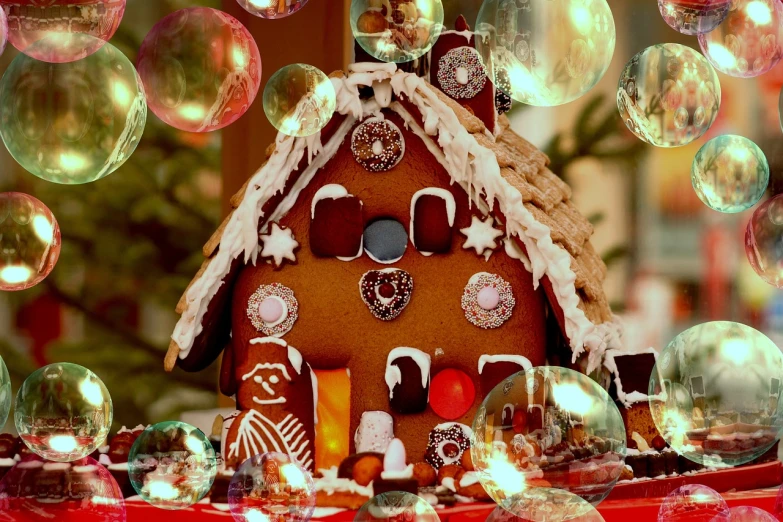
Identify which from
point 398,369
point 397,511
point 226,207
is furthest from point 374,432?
point 226,207

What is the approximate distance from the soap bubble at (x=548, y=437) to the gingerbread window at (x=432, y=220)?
2.60 feet

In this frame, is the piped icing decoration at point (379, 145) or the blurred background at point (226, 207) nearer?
the piped icing decoration at point (379, 145)

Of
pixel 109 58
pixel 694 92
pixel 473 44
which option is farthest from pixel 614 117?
pixel 109 58

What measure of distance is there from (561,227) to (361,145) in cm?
66

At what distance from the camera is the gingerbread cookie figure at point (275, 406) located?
299 centimetres

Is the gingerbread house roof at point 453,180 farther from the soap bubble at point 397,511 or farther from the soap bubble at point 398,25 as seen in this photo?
the soap bubble at point 397,511

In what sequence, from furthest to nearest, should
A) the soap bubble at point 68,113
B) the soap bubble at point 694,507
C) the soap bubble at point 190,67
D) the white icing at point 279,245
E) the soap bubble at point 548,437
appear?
the white icing at point 279,245
the soap bubble at point 190,67
the soap bubble at point 694,507
the soap bubble at point 68,113
the soap bubble at point 548,437

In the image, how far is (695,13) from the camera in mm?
2846

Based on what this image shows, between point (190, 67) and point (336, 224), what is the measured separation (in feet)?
2.16

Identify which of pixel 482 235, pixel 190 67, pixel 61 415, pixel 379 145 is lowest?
pixel 61 415

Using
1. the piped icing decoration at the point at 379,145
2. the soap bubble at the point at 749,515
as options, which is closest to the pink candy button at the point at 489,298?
the piped icing decoration at the point at 379,145

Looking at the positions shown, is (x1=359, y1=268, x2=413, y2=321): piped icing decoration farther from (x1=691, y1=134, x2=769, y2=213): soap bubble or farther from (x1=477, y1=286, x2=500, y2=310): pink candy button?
(x1=691, y1=134, x2=769, y2=213): soap bubble

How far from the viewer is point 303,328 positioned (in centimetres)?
309

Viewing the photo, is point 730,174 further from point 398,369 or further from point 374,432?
point 374,432
